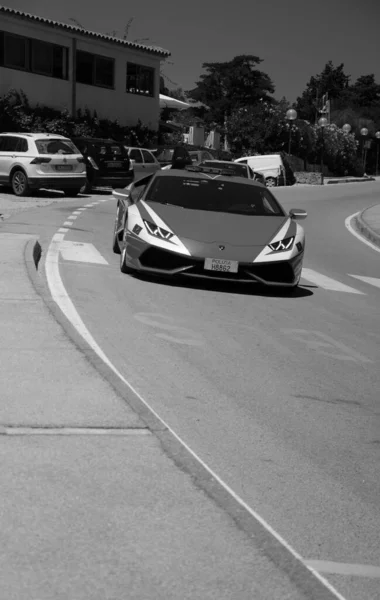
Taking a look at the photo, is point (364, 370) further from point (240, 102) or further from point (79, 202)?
point (240, 102)

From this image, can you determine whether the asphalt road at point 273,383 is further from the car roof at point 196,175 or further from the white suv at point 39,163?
the white suv at point 39,163

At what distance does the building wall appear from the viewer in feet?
140

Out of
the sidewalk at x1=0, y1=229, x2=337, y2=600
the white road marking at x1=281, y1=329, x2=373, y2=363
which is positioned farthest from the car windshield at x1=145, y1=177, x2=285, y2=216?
the sidewalk at x1=0, y1=229, x2=337, y2=600

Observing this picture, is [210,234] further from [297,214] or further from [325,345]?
[325,345]

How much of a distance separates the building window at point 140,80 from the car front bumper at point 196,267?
38344 millimetres

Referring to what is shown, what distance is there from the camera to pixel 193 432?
238 inches

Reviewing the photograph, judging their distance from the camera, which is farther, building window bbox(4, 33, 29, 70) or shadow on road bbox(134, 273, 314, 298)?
building window bbox(4, 33, 29, 70)

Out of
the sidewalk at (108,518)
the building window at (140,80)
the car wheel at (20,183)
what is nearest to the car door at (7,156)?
the car wheel at (20,183)

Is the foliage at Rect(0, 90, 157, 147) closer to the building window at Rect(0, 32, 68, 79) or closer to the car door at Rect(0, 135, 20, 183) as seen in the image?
the building window at Rect(0, 32, 68, 79)

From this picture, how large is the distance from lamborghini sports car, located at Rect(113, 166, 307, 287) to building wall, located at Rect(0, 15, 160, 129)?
30.2 m

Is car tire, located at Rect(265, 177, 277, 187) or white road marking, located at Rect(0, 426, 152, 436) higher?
white road marking, located at Rect(0, 426, 152, 436)

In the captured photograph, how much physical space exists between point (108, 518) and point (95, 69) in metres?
44.2

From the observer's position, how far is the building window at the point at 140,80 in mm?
49438

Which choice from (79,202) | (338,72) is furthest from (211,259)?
(338,72)
